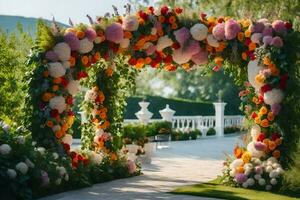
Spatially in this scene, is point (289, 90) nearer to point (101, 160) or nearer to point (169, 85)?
point (101, 160)

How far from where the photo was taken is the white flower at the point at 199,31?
444 inches

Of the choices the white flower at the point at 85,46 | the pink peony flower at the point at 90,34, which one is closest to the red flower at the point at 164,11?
the pink peony flower at the point at 90,34

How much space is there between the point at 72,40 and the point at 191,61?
272 centimetres

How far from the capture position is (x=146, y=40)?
11367 mm

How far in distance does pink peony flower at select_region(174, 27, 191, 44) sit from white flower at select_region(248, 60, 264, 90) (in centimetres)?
141

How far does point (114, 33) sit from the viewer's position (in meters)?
11.0

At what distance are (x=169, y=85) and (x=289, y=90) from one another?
41191 mm

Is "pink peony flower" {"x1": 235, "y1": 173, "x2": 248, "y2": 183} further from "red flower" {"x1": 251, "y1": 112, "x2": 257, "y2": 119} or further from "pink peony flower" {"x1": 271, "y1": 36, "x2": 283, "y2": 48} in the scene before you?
"pink peony flower" {"x1": 271, "y1": 36, "x2": 283, "y2": 48}

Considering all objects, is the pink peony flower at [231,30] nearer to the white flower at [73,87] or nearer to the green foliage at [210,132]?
the white flower at [73,87]

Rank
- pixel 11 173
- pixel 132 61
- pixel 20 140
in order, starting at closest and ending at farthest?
1. pixel 11 173
2. pixel 20 140
3. pixel 132 61

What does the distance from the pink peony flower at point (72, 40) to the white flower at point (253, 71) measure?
11.5 feet

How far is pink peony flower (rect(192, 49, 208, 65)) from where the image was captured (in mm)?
11617

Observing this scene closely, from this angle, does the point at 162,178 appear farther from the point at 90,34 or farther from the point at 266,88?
the point at 90,34

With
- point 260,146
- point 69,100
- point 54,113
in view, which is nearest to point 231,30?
point 260,146
